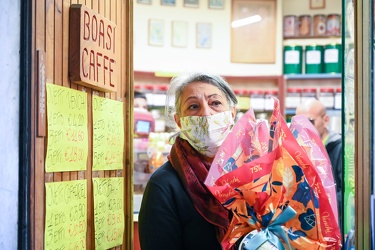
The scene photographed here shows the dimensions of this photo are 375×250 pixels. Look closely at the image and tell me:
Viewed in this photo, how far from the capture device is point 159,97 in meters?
7.95

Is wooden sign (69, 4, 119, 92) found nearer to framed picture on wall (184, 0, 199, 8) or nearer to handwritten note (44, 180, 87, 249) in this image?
handwritten note (44, 180, 87, 249)


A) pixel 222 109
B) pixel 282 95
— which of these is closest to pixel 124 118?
pixel 222 109

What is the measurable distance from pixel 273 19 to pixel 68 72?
6.94m

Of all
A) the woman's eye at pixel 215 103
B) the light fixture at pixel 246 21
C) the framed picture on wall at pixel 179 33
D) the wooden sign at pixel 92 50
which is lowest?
the woman's eye at pixel 215 103

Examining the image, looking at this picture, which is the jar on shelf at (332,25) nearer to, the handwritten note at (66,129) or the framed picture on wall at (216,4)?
the framed picture on wall at (216,4)

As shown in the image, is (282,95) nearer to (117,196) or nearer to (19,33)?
(117,196)

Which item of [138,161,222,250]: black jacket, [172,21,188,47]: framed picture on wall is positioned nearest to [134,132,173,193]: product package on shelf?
[138,161,222,250]: black jacket

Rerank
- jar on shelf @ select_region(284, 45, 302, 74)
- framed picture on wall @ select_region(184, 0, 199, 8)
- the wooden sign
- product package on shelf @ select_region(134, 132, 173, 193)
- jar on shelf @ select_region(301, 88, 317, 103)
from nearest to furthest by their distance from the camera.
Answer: the wooden sign → product package on shelf @ select_region(134, 132, 173, 193) → jar on shelf @ select_region(301, 88, 317, 103) → jar on shelf @ select_region(284, 45, 302, 74) → framed picture on wall @ select_region(184, 0, 199, 8)

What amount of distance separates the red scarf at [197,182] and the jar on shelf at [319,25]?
256 inches

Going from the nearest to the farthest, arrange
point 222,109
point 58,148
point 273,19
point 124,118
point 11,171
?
point 11,171 < point 58,148 < point 222,109 < point 124,118 < point 273,19

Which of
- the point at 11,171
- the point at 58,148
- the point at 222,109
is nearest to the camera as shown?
the point at 11,171

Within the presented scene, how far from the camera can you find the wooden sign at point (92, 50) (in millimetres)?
1938

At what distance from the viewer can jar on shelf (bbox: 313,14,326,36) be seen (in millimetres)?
8438

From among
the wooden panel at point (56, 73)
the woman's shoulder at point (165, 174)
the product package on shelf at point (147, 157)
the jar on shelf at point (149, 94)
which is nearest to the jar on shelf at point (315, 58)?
the jar on shelf at point (149, 94)
